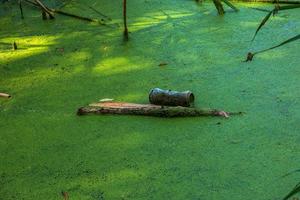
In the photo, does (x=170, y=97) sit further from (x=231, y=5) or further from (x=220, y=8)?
(x=220, y=8)

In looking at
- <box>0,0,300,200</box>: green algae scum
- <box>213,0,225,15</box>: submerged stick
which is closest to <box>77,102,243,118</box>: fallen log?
<box>0,0,300,200</box>: green algae scum

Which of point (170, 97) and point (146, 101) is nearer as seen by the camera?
point (170, 97)

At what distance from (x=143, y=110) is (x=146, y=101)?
5.2 inches

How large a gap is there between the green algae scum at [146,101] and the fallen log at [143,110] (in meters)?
0.02

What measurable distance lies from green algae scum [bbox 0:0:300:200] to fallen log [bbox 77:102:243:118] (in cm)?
2

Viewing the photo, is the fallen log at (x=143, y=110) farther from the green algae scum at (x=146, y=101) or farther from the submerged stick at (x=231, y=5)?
the submerged stick at (x=231, y=5)

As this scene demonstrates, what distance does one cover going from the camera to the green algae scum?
179cm

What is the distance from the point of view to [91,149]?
6.57 feet

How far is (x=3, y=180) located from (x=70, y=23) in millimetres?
1507

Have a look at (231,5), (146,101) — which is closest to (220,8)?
(231,5)

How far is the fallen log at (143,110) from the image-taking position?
2.12m

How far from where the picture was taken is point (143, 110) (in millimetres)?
2178

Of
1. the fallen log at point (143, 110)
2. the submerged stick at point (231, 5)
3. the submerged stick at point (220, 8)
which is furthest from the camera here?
the submerged stick at point (220, 8)

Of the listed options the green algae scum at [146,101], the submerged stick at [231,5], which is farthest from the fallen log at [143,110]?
the submerged stick at [231,5]
